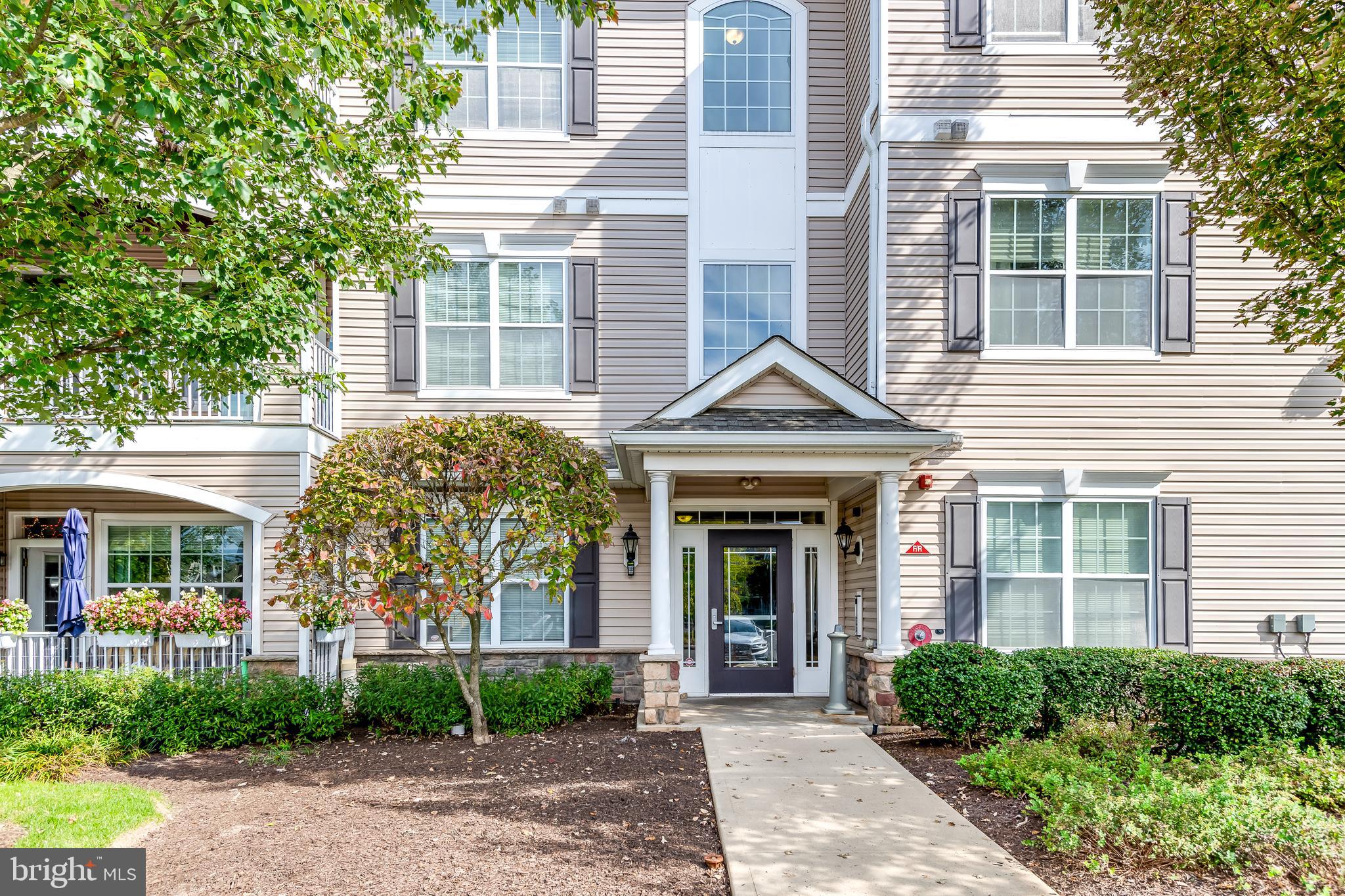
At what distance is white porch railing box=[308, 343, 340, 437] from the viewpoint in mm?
9430

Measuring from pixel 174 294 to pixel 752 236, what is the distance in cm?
662

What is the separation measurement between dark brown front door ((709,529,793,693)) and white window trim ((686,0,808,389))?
2161mm

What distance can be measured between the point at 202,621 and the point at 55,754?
181 cm

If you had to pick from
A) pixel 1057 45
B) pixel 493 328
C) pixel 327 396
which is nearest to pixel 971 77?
pixel 1057 45

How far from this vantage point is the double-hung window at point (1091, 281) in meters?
8.89

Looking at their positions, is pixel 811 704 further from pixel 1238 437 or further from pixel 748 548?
pixel 1238 437

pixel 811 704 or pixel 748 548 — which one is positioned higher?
pixel 748 548

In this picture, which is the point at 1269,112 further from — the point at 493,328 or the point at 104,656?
the point at 104,656

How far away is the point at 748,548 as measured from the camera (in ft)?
34.0

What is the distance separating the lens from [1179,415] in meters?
8.88

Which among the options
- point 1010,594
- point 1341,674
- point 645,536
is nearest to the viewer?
point 1341,674

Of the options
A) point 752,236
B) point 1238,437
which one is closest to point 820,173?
point 752,236

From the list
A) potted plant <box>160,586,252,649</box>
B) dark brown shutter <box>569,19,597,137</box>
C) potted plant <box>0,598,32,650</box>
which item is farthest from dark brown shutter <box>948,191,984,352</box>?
potted plant <box>0,598,32,650</box>

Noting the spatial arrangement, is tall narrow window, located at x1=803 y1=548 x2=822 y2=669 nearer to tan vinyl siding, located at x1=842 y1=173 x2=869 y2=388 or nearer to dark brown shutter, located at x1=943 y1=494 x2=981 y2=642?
dark brown shutter, located at x1=943 y1=494 x2=981 y2=642
